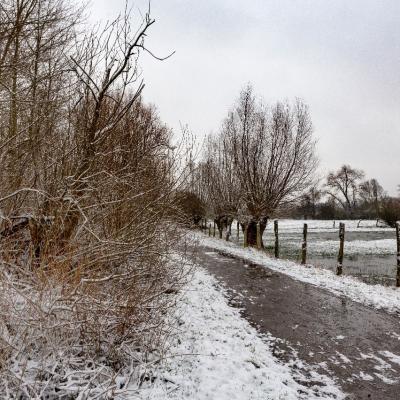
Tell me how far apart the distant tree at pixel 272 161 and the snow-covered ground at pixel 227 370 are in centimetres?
1523

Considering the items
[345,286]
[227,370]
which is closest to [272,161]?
[345,286]

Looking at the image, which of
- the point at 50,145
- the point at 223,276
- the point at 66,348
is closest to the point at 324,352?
the point at 66,348

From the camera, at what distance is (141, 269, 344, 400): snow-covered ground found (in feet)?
14.8

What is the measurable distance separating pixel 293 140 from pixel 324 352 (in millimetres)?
17409

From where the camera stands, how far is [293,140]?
2183cm

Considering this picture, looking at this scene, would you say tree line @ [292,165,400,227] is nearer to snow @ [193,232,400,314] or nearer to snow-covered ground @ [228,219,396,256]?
snow-covered ground @ [228,219,396,256]

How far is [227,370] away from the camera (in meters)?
5.16

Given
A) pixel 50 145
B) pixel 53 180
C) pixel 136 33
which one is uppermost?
pixel 136 33

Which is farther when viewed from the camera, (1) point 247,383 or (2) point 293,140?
(2) point 293,140

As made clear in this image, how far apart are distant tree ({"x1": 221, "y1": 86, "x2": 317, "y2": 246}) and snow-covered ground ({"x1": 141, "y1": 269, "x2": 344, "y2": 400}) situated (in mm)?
15226

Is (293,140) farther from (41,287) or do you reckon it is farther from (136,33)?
(41,287)

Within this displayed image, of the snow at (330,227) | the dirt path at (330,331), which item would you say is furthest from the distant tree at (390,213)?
the dirt path at (330,331)

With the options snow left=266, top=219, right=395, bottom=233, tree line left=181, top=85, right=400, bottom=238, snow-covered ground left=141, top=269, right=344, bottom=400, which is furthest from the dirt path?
snow left=266, top=219, right=395, bottom=233

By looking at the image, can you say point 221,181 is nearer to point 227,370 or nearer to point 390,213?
point 227,370
